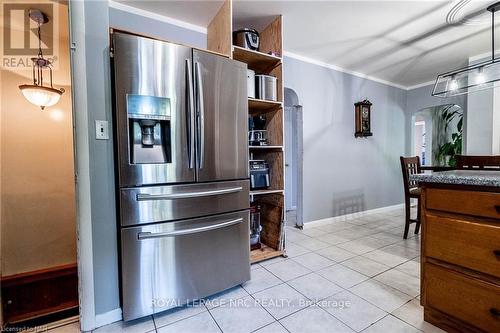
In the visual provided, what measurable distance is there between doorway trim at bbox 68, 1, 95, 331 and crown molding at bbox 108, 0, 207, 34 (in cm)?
99

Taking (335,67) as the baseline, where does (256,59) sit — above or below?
below

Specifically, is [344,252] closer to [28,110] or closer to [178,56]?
[178,56]

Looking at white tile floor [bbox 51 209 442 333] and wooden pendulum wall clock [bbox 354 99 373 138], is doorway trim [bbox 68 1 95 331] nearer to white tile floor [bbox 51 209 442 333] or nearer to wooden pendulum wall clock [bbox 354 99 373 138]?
white tile floor [bbox 51 209 442 333]

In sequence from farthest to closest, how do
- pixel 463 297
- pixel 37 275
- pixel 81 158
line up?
pixel 37 275
pixel 81 158
pixel 463 297

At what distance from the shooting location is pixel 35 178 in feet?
8.28

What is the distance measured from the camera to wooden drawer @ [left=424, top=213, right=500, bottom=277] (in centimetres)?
112

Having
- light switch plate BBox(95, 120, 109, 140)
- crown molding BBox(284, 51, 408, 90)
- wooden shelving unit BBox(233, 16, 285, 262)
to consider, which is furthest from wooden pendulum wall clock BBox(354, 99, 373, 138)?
light switch plate BBox(95, 120, 109, 140)

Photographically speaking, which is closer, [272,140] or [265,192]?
[265,192]

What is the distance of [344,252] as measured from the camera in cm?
249

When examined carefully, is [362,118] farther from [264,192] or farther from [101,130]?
[101,130]

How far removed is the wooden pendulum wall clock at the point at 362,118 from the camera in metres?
3.78

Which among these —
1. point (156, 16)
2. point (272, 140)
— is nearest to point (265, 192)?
point (272, 140)

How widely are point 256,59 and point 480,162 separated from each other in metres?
2.59

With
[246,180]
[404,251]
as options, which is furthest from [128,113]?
[404,251]
